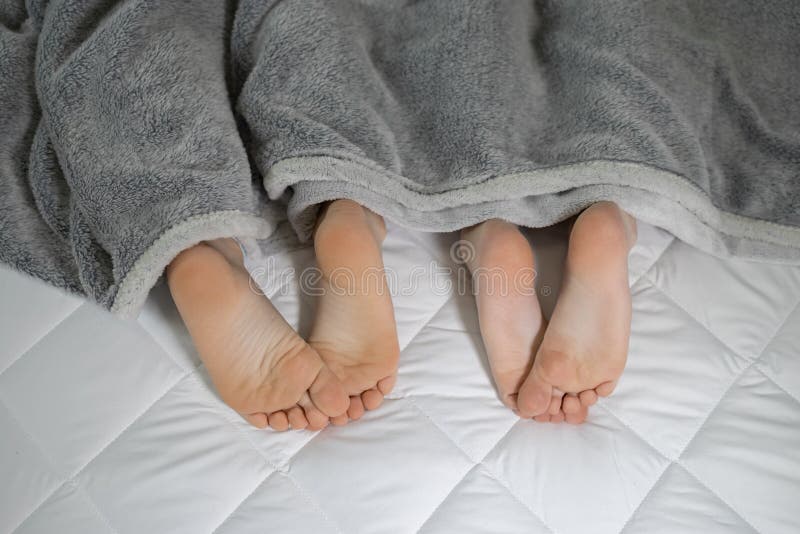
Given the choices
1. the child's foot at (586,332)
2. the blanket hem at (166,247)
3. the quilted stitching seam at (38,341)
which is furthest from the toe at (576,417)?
the quilted stitching seam at (38,341)

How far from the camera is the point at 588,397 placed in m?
0.68

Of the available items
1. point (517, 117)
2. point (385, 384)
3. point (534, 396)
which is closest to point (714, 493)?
point (534, 396)

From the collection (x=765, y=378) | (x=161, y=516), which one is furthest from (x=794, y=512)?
(x=161, y=516)

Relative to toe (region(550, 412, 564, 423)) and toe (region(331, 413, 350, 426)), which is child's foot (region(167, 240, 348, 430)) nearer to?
toe (region(331, 413, 350, 426))

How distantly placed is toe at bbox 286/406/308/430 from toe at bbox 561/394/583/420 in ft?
0.86

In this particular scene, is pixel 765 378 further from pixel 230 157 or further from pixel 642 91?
pixel 230 157

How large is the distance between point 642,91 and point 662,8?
175 mm

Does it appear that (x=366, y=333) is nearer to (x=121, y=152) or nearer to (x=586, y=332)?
(x=586, y=332)

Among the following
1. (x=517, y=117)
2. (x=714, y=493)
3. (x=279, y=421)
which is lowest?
(x=714, y=493)

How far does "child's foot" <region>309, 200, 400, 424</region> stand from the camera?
694 millimetres

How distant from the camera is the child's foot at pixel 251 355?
676 millimetres

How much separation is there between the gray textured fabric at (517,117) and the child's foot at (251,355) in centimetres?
13

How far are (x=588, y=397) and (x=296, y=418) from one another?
29 centimetres

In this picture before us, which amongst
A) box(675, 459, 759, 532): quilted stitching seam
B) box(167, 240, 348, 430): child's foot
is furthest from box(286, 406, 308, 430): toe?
box(675, 459, 759, 532): quilted stitching seam
